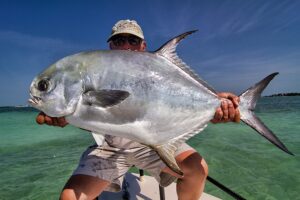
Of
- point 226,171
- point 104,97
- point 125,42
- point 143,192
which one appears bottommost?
point 226,171

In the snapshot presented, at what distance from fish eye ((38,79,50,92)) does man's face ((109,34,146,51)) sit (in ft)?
4.35

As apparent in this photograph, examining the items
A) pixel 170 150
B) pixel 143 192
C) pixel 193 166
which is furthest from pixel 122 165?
pixel 170 150

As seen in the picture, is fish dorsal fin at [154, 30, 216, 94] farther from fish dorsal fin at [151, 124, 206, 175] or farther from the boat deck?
the boat deck

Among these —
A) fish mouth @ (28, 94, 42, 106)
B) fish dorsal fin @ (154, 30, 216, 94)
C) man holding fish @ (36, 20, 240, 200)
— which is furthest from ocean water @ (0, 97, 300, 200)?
fish mouth @ (28, 94, 42, 106)

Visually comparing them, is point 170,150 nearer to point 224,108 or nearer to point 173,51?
point 224,108

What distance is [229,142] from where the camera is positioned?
404 inches

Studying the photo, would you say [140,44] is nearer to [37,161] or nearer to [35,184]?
[35,184]

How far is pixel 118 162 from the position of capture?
277 centimetres

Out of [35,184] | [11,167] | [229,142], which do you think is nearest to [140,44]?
[35,184]

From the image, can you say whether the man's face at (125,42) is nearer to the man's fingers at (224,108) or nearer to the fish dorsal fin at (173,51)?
the fish dorsal fin at (173,51)

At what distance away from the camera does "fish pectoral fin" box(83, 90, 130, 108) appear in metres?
1.66

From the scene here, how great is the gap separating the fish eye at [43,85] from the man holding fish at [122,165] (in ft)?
2.55

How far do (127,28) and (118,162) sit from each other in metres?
1.31

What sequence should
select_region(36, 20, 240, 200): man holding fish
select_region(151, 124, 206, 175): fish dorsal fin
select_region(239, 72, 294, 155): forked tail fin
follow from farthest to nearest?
select_region(36, 20, 240, 200): man holding fish < select_region(239, 72, 294, 155): forked tail fin < select_region(151, 124, 206, 175): fish dorsal fin
